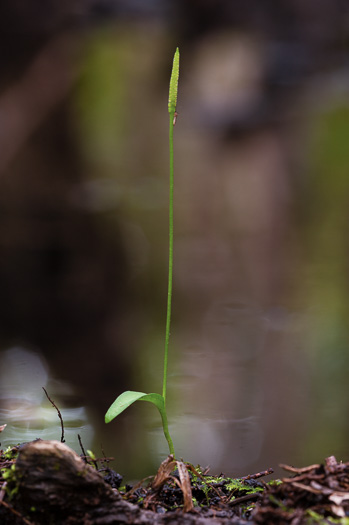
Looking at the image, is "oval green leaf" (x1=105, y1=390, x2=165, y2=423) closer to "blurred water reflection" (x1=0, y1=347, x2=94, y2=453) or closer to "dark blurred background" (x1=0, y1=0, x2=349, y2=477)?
"blurred water reflection" (x1=0, y1=347, x2=94, y2=453)

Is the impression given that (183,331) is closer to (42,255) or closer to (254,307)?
(254,307)

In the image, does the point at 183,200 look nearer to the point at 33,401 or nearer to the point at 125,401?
the point at 33,401

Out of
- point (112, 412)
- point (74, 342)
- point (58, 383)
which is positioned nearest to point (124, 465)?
point (58, 383)

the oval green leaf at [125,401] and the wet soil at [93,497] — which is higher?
the oval green leaf at [125,401]

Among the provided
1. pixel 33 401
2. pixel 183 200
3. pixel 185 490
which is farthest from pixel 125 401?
pixel 183 200

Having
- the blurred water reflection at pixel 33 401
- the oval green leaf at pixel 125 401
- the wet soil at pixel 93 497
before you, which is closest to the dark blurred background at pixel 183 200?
the blurred water reflection at pixel 33 401

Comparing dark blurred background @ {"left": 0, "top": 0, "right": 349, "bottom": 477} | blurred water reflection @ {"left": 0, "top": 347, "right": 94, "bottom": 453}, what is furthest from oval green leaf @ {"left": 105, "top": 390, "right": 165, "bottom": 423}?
dark blurred background @ {"left": 0, "top": 0, "right": 349, "bottom": 477}

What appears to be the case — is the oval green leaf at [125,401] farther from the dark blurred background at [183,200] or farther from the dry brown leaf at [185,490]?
the dark blurred background at [183,200]
